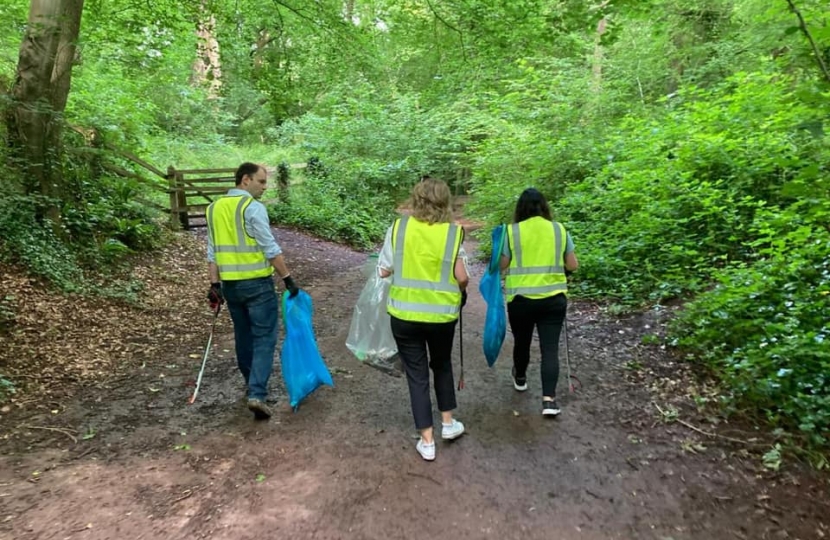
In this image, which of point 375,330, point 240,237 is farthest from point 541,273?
point 240,237

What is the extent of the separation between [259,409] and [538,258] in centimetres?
224

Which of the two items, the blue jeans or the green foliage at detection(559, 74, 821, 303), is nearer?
the blue jeans

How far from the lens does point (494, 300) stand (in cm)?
406

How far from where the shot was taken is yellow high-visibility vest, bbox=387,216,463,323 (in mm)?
3105

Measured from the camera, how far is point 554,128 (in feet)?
38.0

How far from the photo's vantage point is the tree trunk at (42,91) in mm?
5762

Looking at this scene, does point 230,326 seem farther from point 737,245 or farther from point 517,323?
point 737,245

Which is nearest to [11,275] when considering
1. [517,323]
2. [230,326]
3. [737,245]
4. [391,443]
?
[230,326]

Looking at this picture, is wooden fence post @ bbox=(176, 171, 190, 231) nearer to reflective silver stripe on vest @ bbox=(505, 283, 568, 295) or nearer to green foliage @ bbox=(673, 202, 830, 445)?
reflective silver stripe on vest @ bbox=(505, 283, 568, 295)

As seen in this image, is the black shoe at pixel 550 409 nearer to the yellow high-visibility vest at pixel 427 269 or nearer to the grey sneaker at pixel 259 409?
the yellow high-visibility vest at pixel 427 269

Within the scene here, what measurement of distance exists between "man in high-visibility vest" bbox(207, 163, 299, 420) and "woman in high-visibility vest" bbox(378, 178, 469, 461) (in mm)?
900

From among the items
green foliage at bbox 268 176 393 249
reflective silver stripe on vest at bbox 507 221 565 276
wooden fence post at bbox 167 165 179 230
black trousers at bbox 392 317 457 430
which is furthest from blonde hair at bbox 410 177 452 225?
green foliage at bbox 268 176 393 249

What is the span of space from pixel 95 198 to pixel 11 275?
2616mm

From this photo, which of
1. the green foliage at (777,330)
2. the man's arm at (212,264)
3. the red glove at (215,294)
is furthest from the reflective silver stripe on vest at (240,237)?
the green foliage at (777,330)
